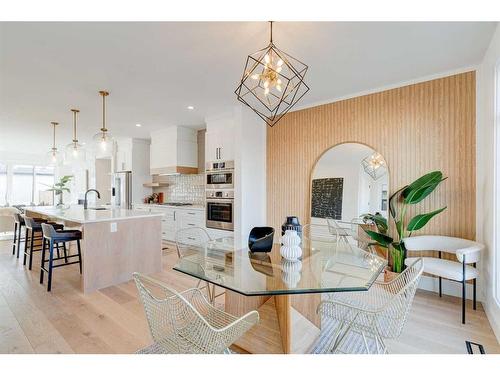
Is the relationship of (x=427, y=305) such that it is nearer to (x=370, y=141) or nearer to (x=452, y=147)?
(x=452, y=147)

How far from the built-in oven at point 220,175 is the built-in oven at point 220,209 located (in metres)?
0.11

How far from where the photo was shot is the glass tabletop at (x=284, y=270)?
143cm

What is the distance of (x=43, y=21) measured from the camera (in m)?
1.90

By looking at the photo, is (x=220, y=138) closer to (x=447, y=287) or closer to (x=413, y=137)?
(x=413, y=137)

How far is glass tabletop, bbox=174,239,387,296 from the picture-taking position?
143 cm

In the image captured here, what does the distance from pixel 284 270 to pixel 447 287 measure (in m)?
2.42

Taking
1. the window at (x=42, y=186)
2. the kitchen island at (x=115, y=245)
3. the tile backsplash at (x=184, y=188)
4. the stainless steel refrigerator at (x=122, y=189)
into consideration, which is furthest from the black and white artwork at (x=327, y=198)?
the window at (x=42, y=186)

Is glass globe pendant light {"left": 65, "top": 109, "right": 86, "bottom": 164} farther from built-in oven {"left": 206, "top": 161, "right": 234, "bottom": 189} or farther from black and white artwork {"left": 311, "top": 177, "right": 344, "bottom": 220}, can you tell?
black and white artwork {"left": 311, "top": 177, "right": 344, "bottom": 220}

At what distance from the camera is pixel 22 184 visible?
8844 mm

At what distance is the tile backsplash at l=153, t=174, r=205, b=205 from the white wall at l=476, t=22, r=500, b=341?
183 inches

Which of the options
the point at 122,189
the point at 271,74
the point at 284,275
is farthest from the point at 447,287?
the point at 122,189

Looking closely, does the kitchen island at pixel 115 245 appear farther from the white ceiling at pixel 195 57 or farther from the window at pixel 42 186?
the window at pixel 42 186
